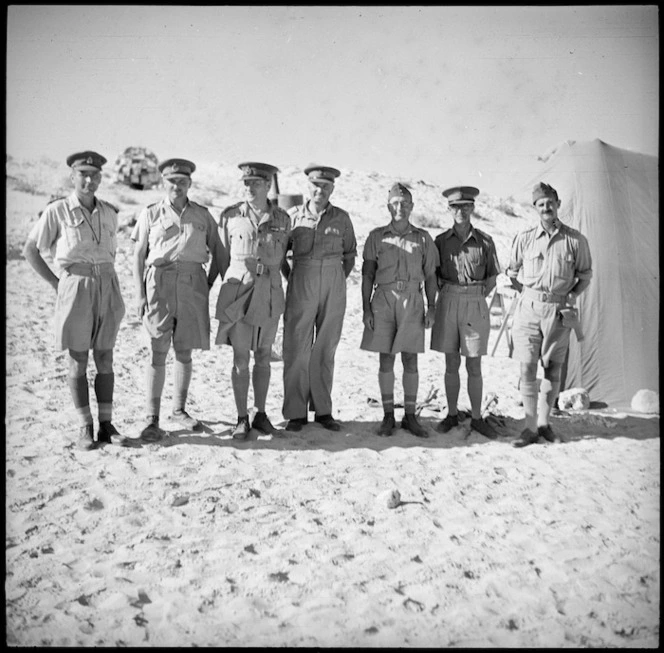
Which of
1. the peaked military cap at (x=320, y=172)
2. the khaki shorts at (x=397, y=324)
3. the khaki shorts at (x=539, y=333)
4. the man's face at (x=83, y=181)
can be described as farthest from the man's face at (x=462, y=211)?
the man's face at (x=83, y=181)

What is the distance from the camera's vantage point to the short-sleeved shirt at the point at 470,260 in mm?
5031

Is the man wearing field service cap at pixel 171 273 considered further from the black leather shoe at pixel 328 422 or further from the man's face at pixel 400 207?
the man's face at pixel 400 207

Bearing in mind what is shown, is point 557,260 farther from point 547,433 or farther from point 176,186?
point 176,186

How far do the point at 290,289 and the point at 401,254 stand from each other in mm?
993

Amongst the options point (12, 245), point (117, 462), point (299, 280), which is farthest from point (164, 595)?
point (12, 245)

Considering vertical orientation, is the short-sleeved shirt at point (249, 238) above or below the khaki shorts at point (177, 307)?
above

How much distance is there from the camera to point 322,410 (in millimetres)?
5203

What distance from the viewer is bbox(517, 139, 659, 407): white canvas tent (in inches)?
241

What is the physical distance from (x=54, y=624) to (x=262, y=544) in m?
1.06

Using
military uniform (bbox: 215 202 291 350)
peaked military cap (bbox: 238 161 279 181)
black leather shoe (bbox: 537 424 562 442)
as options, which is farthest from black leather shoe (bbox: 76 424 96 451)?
black leather shoe (bbox: 537 424 562 442)

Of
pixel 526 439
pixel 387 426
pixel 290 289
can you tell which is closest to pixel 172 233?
pixel 290 289

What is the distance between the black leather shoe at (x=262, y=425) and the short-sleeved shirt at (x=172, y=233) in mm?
1362

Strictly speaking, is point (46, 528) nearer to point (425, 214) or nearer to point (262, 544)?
point (262, 544)

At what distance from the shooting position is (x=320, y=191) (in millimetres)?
4938
